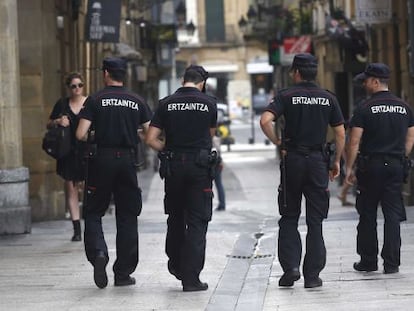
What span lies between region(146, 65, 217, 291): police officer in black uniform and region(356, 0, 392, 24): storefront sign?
986 cm

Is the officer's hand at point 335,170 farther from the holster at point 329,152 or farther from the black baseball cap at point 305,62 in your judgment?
the black baseball cap at point 305,62

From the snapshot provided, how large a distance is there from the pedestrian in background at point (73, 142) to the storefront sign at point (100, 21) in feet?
17.5

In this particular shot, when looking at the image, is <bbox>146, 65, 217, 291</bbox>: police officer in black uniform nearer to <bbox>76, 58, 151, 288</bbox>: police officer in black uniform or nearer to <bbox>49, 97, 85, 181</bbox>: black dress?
<bbox>76, 58, 151, 288</bbox>: police officer in black uniform

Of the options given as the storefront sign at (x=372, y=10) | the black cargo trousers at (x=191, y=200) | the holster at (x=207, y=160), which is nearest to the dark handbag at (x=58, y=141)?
the black cargo trousers at (x=191, y=200)

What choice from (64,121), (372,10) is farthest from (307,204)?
(372,10)

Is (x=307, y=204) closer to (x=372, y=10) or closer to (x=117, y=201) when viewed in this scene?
(x=117, y=201)

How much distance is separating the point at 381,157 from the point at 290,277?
1360 mm

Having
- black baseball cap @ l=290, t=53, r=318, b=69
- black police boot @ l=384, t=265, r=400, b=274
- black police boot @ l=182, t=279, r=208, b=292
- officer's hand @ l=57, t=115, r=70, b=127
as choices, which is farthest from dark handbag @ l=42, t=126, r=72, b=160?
black police boot @ l=384, t=265, r=400, b=274

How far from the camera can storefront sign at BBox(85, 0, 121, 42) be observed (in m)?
18.8

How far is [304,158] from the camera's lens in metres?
9.88

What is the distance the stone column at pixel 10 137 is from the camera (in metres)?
14.1

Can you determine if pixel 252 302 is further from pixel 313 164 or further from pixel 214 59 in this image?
pixel 214 59

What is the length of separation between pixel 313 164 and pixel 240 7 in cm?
6079

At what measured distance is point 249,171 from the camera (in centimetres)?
3189
